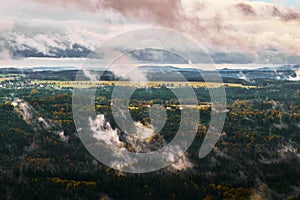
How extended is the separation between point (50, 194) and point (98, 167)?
1787 inches

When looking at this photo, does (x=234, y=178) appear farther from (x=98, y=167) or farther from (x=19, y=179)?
(x=19, y=179)

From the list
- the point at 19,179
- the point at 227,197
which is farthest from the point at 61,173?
the point at 227,197

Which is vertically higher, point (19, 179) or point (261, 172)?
point (261, 172)

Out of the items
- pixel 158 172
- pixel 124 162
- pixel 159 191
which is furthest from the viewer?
pixel 124 162

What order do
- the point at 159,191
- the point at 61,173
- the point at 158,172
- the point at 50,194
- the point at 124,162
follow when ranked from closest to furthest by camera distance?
the point at 50,194 → the point at 159,191 → the point at 61,173 → the point at 158,172 → the point at 124,162

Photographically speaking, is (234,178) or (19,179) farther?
(234,178)

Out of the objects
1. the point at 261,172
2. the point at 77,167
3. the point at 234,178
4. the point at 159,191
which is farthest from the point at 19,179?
the point at 261,172

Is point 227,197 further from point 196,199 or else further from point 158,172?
point 158,172

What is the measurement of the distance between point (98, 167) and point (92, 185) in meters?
32.3

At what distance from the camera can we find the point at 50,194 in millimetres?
137125

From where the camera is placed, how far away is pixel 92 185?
150 m

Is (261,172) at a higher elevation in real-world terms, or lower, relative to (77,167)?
higher

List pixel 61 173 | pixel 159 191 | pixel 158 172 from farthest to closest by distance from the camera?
pixel 158 172 < pixel 61 173 < pixel 159 191

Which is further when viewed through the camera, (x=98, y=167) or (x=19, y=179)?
(x=98, y=167)
